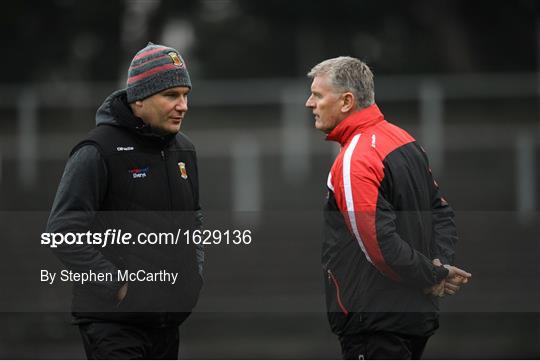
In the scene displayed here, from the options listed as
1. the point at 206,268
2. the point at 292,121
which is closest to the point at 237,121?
the point at 292,121

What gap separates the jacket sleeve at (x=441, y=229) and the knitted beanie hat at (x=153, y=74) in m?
1.10

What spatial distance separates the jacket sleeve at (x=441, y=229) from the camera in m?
4.50

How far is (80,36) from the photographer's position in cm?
1823

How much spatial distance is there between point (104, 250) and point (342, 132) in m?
1.04

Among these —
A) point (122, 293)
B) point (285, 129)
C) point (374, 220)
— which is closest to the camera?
point (374, 220)

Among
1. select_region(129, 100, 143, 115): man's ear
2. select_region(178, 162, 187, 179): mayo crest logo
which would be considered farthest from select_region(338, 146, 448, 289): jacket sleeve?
select_region(129, 100, 143, 115): man's ear

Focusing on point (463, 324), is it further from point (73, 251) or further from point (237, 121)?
point (237, 121)

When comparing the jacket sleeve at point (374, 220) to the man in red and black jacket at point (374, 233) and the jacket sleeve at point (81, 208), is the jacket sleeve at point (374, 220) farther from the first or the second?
the jacket sleeve at point (81, 208)

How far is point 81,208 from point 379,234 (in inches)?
44.3

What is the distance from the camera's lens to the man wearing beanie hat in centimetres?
430

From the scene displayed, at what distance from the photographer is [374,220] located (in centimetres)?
420

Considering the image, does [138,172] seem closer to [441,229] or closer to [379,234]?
[379,234]

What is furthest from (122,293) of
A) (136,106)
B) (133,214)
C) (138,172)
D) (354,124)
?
(354,124)

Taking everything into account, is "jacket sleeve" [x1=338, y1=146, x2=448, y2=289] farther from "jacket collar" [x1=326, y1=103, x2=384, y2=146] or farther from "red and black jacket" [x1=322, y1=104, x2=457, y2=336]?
"jacket collar" [x1=326, y1=103, x2=384, y2=146]
